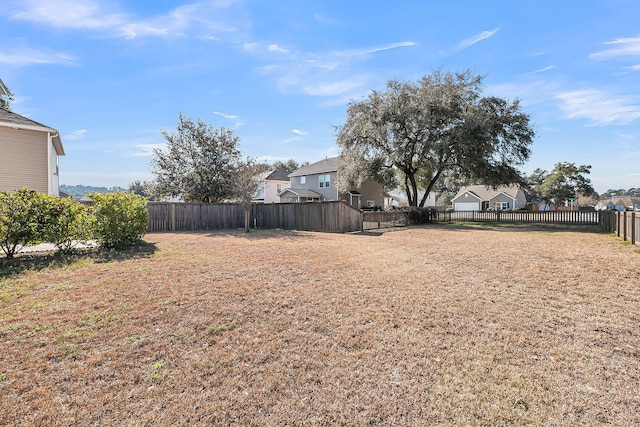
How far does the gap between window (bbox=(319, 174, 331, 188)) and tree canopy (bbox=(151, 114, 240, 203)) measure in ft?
39.9

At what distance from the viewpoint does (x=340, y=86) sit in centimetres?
1392

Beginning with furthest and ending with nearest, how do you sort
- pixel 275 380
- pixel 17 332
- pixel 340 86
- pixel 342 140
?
pixel 342 140 < pixel 340 86 < pixel 17 332 < pixel 275 380

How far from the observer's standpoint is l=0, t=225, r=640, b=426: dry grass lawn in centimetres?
238

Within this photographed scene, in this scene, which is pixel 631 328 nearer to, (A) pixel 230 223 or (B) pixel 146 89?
(B) pixel 146 89

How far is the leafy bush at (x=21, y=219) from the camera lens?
20.0ft

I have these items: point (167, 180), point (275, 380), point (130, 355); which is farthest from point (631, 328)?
point (167, 180)

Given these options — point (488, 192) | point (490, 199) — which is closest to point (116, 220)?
point (490, 199)

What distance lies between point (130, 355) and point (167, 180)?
66.3 feet

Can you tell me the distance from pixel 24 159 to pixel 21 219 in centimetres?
899

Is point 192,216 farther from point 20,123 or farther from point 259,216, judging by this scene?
point 20,123

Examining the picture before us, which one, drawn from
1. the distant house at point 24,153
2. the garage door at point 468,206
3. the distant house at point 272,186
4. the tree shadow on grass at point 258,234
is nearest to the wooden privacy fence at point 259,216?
the tree shadow on grass at point 258,234

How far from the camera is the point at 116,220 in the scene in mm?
8133

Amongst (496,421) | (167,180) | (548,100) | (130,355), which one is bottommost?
(496,421)

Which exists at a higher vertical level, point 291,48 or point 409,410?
point 291,48
